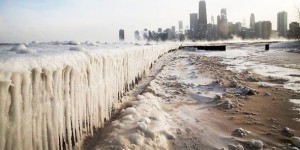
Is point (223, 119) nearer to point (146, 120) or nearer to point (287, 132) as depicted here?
point (287, 132)

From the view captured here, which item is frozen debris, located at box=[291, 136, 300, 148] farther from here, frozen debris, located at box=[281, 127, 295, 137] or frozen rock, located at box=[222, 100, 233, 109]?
frozen rock, located at box=[222, 100, 233, 109]

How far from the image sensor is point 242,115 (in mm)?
5641

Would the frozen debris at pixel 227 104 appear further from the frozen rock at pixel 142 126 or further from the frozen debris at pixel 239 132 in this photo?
the frozen rock at pixel 142 126

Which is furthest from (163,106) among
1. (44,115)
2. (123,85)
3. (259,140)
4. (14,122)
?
(14,122)

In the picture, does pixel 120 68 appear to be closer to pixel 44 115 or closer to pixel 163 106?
pixel 163 106

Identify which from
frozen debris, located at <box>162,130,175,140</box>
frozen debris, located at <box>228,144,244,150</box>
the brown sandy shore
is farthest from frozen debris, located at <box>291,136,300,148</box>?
frozen debris, located at <box>162,130,175,140</box>

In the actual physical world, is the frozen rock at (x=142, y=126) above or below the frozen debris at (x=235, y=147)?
above

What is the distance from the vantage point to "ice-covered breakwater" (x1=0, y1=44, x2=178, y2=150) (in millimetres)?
2273

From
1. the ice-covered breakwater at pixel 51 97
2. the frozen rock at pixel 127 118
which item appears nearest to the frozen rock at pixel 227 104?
the frozen rock at pixel 127 118

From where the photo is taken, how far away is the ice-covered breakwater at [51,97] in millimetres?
2273

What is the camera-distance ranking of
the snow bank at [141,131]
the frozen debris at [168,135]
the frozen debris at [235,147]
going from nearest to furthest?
the snow bank at [141,131]
the frozen debris at [235,147]
the frozen debris at [168,135]

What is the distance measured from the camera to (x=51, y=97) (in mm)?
2816

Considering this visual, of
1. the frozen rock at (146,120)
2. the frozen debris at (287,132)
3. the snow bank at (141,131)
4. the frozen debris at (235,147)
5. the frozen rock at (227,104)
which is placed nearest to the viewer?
the snow bank at (141,131)

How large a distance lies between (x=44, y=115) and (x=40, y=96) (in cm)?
19
